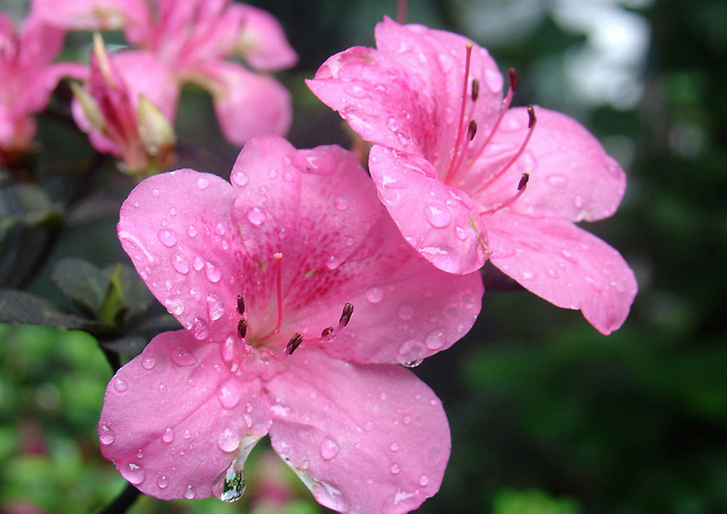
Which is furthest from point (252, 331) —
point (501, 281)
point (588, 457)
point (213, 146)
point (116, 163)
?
point (213, 146)

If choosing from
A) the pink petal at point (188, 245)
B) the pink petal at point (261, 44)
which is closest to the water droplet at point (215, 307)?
the pink petal at point (188, 245)

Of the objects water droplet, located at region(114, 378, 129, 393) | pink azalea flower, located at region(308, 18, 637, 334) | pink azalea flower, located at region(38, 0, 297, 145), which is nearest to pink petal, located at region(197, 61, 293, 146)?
pink azalea flower, located at region(38, 0, 297, 145)

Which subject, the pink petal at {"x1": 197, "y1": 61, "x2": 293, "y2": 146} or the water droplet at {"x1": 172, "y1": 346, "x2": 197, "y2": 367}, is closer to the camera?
the water droplet at {"x1": 172, "y1": 346, "x2": 197, "y2": 367}

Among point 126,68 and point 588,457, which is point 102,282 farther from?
point 588,457

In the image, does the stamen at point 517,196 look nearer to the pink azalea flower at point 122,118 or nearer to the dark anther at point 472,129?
the dark anther at point 472,129

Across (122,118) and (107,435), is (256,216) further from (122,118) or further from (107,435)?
(122,118)

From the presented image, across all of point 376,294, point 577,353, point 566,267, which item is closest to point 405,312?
point 376,294

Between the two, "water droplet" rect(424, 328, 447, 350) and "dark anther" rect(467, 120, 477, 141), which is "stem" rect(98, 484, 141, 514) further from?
"dark anther" rect(467, 120, 477, 141)
